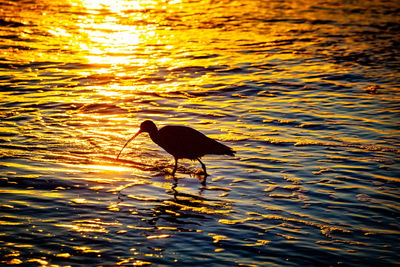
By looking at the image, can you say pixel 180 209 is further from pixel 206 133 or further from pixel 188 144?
pixel 206 133

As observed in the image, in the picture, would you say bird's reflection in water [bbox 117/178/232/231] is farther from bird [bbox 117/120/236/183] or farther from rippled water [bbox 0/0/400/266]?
bird [bbox 117/120/236/183]

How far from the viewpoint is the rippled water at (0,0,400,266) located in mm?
9602

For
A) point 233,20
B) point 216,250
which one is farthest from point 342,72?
point 216,250

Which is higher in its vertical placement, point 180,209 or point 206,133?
point 206,133

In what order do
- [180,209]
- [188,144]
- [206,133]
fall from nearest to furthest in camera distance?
[180,209]
[188,144]
[206,133]

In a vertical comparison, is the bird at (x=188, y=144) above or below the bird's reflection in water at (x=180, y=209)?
above

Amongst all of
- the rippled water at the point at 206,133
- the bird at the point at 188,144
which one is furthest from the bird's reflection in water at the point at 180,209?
the bird at the point at 188,144

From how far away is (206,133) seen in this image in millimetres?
15742

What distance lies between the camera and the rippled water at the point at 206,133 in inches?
378

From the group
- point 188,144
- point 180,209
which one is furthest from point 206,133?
point 180,209

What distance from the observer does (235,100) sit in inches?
765

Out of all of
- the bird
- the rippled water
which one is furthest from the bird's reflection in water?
A: the bird

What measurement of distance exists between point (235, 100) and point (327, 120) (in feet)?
11.2

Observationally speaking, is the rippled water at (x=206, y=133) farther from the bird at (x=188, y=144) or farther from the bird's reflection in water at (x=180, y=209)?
the bird at (x=188, y=144)
